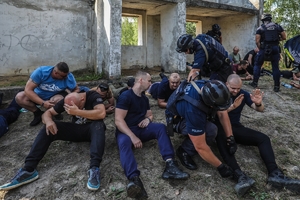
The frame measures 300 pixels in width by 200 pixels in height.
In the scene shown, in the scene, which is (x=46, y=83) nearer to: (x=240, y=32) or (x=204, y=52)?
(x=204, y=52)

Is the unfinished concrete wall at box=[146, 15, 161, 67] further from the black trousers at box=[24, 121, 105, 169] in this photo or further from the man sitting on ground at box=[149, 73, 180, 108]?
the black trousers at box=[24, 121, 105, 169]

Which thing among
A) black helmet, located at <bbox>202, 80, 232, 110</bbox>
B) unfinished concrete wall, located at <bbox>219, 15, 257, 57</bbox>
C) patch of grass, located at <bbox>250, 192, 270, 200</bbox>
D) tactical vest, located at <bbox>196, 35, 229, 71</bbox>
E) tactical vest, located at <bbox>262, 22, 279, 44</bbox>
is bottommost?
patch of grass, located at <bbox>250, 192, 270, 200</bbox>

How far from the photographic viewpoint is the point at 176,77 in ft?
15.1

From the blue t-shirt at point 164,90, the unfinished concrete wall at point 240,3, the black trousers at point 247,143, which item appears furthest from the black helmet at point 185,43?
the unfinished concrete wall at point 240,3

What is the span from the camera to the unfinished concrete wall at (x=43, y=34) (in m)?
6.14

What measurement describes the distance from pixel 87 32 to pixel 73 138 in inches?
188

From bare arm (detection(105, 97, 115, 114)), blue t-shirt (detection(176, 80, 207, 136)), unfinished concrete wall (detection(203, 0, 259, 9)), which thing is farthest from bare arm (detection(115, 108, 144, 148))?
unfinished concrete wall (detection(203, 0, 259, 9))

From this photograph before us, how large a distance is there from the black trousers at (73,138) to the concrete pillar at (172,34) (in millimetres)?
5027

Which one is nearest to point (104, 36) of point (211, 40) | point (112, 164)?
point (211, 40)

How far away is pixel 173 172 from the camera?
2801mm

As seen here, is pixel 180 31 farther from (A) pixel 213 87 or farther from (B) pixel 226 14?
(A) pixel 213 87

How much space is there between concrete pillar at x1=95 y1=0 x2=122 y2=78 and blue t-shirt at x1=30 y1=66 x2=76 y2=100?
236 centimetres

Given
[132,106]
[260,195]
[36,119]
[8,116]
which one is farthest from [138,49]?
[260,195]

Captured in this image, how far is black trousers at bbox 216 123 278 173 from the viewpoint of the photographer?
→ 9.86 ft
